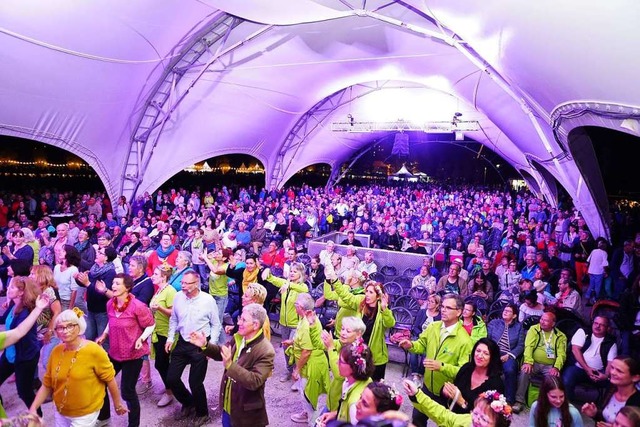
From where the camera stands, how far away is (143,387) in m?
4.87

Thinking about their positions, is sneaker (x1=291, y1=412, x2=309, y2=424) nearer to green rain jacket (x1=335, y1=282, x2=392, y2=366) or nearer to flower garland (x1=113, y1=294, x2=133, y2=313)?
green rain jacket (x1=335, y1=282, x2=392, y2=366)

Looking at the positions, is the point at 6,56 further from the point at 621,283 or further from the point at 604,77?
the point at 621,283

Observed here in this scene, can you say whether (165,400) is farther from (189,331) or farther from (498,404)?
(498,404)

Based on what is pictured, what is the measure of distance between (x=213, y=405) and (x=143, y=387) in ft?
3.23

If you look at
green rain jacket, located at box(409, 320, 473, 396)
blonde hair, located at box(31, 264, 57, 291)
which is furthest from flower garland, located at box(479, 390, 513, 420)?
blonde hair, located at box(31, 264, 57, 291)

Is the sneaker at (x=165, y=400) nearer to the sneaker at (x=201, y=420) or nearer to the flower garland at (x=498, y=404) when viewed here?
the sneaker at (x=201, y=420)

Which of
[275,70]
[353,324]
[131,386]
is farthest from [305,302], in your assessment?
[275,70]

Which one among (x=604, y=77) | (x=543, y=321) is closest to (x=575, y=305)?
(x=543, y=321)

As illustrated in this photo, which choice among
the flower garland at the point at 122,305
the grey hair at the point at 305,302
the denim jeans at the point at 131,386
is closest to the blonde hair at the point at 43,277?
the flower garland at the point at 122,305

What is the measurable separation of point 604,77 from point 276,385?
16.2 feet

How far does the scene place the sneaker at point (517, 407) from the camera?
15.4ft

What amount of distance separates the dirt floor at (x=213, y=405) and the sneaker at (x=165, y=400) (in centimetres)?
4

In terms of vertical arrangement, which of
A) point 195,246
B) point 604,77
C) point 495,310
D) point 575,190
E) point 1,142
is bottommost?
point 495,310

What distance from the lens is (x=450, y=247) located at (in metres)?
10.9
